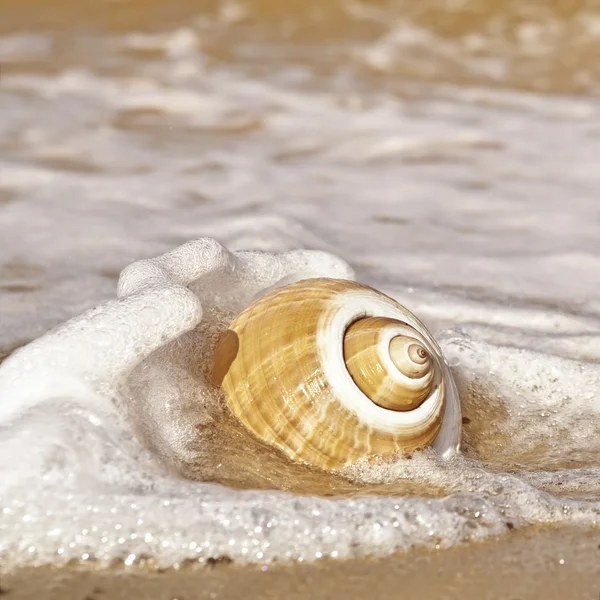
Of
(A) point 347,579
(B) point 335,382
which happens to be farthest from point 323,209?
(A) point 347,579

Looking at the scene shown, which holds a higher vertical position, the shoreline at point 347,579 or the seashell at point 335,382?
the seashell at point 335,382

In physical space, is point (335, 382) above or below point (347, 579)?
above

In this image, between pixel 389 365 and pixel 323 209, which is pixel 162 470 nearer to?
pixel 389 365

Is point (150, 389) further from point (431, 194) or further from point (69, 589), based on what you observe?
point (431, 194)

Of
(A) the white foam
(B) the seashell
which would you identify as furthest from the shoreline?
(B) the seashell

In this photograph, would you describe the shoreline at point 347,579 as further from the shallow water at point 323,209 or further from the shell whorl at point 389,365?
the shell whorl at point 389,365

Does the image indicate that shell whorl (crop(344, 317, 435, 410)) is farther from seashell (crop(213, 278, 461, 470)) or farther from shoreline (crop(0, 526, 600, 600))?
shoreline (crop(0, 526, 600, 600))

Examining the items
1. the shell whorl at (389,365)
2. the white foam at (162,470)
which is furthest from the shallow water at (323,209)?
the shell whorl at (389,365)
